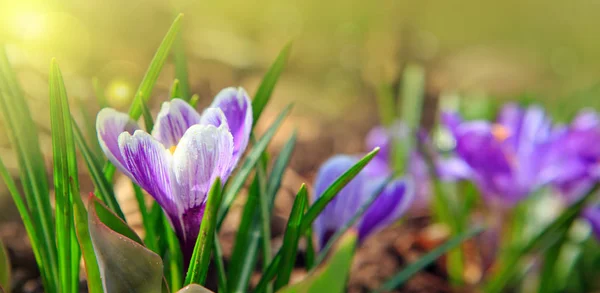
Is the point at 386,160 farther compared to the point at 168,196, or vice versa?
the point at 386,160

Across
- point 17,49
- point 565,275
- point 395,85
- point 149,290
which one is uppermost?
point 17,49

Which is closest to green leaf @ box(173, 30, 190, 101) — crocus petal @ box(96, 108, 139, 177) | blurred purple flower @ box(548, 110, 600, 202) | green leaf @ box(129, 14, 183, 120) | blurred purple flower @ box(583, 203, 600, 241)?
green leaf @ box(129, 14, 183, 120)

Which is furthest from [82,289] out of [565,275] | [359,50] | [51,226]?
[359,50]

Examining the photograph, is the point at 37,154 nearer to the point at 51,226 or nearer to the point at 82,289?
the point at 51,226

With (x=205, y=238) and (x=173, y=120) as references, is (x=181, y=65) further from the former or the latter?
(x=205, y=238)

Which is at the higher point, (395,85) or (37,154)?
(37,154)

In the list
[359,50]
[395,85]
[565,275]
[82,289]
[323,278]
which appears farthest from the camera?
[359,50]

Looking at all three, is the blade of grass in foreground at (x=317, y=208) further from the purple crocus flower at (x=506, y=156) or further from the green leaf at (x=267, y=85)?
the purple crocus flower at (x=506, y=156)

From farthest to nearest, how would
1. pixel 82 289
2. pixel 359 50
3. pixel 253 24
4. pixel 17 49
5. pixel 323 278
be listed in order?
1. pixel 253 24
2. pixel 359 50
3. pixel 17 49
4. pixel 82 289
5. pixel 323 278
